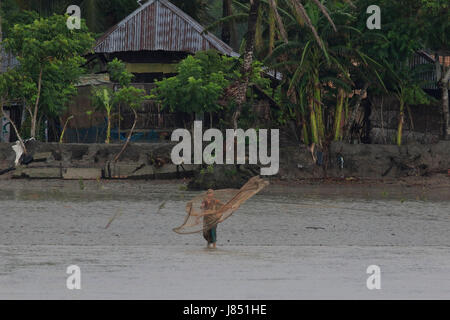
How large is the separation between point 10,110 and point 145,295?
91.4 feet

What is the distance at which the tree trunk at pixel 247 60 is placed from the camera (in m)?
31.3

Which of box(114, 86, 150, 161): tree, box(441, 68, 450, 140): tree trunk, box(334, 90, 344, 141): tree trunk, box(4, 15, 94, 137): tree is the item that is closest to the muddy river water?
box(334, 90, 344, 141): tree trunk

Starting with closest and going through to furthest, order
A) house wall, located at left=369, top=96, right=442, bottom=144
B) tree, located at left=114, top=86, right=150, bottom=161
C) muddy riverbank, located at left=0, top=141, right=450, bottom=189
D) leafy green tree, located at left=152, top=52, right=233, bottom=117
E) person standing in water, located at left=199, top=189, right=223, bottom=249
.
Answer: person standing in water, located at left=199, top=189, right=223, bottom=249
muddy riverbank, located at left=0, top=141, right=450, bottom=189
leafy green tree, located at left=152, top=52, right=233, bottom=117
tree, located at left=114, top=86, right=150, bottom=161
house wall, located at left=369, top=96, right=442, bottom=144

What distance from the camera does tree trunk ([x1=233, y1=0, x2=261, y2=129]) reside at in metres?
31.3

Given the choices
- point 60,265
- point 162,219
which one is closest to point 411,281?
point 60,265

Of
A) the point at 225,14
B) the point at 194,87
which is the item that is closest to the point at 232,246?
the point at 194,87

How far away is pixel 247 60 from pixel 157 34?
23.3ft

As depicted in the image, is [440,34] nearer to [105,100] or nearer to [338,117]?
[338,117]

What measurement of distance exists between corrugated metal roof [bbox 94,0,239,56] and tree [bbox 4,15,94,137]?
2927 millimetres

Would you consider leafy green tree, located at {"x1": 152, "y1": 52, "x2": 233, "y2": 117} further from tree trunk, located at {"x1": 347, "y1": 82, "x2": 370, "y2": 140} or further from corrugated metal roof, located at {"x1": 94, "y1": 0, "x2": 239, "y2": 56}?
tree trunk, located at {"x1": 347, "y1": 82, "x2": 370, "y2": 140}

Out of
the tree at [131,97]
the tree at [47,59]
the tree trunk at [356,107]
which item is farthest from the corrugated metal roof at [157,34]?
the tree trunk at [356,107]

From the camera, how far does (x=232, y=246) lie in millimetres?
17594

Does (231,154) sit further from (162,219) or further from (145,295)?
(145,295)

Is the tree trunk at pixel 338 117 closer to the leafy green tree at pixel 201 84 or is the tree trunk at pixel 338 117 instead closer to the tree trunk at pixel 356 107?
the tree trunk at pixel 356 107
